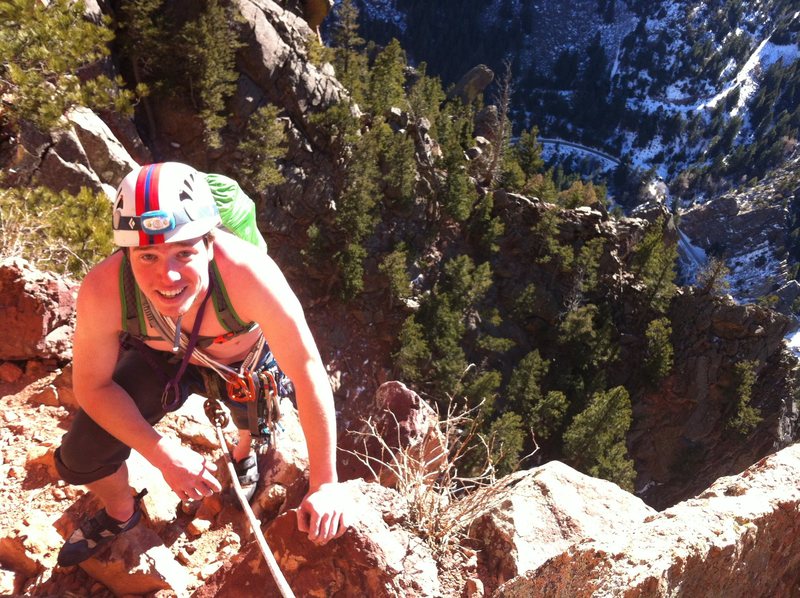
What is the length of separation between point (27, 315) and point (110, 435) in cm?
208

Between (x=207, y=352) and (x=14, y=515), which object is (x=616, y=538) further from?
(x=14, y=515)

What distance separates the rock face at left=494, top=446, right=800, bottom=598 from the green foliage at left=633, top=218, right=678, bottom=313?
30.9m

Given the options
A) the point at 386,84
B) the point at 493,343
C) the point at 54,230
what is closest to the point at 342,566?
the point at 54,230

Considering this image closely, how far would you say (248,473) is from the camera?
10.2 ft

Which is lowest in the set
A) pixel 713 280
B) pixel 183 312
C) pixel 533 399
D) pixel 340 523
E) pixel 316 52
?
pixel 533 399

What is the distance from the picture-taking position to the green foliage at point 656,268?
30.1 m

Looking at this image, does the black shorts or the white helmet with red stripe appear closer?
the white helmet with red stripe

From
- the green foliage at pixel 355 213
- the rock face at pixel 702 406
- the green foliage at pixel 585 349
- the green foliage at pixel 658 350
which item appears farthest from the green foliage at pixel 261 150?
the rock face at pixel 702 406

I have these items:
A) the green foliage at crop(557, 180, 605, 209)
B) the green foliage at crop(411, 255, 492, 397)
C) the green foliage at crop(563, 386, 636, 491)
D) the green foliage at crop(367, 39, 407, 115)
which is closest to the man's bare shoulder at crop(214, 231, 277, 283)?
the green foliage at crop(411, 255, 492, 397)

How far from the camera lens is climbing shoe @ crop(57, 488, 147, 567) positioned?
239cm

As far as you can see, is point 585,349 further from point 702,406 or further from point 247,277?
point 247,277

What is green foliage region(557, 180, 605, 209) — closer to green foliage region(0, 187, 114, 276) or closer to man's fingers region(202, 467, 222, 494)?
green foliage region(0, 187, 114, 276)

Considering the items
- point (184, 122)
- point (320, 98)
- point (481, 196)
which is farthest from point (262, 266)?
point (481, 196)

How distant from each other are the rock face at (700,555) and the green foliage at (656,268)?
30.9m
